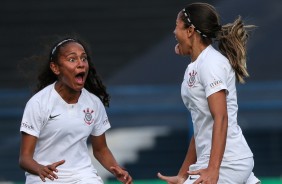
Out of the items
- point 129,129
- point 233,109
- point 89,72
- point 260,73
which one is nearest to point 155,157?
point 129,129

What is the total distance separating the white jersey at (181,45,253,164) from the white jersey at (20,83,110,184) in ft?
2.73

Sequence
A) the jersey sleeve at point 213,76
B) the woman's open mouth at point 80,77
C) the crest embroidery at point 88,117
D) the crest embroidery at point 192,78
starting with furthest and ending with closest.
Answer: the crest embroidery at point 88,117 < the woman's open mouth at point 80,77 < the crest embroidery at point 192,78 < the jersey sleeve at point 213,76

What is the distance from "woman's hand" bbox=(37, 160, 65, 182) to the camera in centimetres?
506

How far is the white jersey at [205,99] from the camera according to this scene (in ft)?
15.8

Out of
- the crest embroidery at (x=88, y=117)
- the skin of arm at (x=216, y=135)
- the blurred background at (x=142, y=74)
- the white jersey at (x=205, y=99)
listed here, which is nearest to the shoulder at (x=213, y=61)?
the white jersey at (x=205, y=99)

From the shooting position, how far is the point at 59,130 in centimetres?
544

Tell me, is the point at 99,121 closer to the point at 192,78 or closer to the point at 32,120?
the point at 32,120

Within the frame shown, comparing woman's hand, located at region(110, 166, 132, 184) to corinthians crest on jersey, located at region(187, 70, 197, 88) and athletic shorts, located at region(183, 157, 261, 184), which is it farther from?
corinthians crest on jersey, located at region(187, 70, 197, 88)

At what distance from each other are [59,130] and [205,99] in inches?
39.6

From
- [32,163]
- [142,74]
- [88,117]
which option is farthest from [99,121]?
[142,74]

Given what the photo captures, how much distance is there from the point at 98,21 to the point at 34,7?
0.97 metres

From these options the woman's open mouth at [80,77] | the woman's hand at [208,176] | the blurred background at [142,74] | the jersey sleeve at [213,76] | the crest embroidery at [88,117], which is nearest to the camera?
the woman's hand at [208,176]

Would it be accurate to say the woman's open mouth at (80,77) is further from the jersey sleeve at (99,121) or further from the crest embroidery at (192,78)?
the crest embroidery at (192,78)

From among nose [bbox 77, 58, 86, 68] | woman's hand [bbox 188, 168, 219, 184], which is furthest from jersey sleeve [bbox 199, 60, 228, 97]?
nose [bbox 77, 58, 86, 68]
